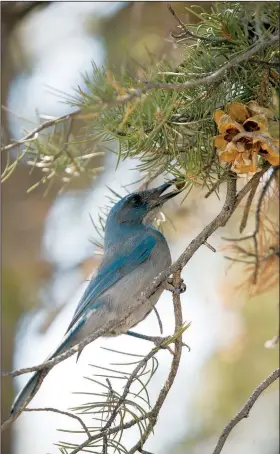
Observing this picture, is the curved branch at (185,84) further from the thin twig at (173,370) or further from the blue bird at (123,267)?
the blue bird at (123,267)

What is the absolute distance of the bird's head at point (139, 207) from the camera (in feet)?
7.54

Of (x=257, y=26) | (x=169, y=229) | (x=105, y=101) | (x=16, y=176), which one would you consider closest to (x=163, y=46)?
(x=169, y=229)

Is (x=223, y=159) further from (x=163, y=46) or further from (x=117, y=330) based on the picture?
(x=163, y=46)

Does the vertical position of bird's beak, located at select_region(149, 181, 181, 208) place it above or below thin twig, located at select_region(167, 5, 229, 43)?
above

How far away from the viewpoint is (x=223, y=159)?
57.2 inches

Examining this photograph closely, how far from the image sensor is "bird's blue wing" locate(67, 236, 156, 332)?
88.6 inches

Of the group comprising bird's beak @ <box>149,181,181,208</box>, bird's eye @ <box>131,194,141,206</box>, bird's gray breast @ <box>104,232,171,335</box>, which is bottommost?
bird's gray breast @ <box>104,232,171,335</box>

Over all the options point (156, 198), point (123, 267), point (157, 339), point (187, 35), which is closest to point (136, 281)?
point (123, 267)

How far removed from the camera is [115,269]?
7.61 feet

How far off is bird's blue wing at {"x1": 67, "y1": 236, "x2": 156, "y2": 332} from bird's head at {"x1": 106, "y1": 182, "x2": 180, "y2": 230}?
0.10 meters

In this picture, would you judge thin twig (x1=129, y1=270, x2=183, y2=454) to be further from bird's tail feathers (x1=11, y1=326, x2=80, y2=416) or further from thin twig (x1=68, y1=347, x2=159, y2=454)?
bird's tail feathers (x1=11, y1=326, x2=80, y2=416)

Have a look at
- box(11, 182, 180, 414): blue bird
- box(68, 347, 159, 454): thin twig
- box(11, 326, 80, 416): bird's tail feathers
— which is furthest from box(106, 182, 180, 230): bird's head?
box(68, 347, 159, 454): thin twig

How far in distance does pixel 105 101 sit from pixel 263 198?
716 millimetres

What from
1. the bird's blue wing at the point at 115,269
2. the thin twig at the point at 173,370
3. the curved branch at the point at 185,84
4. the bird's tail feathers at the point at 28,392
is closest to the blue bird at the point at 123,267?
the bird's blue wing at the point at 115,269
